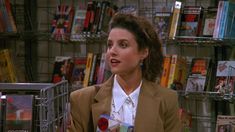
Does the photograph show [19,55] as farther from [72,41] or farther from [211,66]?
[211,66]

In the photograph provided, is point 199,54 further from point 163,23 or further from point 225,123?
point 225,123

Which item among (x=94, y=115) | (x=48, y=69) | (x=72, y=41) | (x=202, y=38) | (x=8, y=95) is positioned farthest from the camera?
(x=48, y=69)

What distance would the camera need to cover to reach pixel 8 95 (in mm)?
1440

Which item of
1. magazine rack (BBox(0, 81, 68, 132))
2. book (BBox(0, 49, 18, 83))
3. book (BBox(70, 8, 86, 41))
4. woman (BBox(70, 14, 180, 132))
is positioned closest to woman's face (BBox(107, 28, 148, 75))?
woman (BBox(70, 14, 180, 132))

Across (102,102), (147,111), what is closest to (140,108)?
(147,111)

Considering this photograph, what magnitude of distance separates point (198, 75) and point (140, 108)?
1.48 meters

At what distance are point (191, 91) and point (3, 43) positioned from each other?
5.20 ft

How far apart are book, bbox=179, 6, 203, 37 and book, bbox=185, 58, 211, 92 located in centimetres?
20

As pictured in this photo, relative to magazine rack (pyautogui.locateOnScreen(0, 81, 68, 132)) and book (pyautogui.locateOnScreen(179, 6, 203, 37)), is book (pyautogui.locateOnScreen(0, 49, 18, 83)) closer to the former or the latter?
book (pyautogui.locateOnScreen(179, 6, 203, 37))

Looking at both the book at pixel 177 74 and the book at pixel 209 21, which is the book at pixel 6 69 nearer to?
the book at pixel 177 74

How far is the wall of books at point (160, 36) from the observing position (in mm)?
3084

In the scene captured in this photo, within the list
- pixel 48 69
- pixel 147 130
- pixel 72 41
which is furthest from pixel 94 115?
pixel 48 69

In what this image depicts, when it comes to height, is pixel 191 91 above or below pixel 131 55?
below

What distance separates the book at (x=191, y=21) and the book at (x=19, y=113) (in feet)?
6.22
